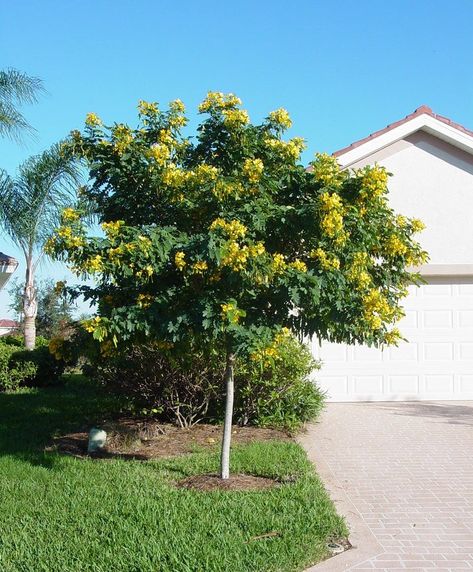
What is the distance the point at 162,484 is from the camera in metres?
6.44

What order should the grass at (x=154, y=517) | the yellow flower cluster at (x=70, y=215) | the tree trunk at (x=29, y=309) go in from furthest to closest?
the tree trunk at (x=29, y=309) → the yellow flower cluster at (x=70, y=215) → the grass at (x=154, y=517)

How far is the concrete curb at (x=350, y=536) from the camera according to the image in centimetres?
466

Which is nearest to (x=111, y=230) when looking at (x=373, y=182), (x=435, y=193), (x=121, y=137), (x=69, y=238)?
(x=69, y=238)

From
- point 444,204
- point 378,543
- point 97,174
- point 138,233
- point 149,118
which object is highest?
point 444,204

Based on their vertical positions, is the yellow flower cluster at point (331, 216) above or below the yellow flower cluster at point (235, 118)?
below

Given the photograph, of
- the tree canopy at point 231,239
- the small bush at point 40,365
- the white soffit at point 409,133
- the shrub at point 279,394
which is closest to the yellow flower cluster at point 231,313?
the tree canopy at point 231,239

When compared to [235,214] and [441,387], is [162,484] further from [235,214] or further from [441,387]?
[441,387]

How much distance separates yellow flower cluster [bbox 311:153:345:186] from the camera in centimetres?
609

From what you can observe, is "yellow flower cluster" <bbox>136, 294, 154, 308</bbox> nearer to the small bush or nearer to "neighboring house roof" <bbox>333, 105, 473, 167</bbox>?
"neighboring house roof" <bbox>333, 105, 473, 167</bbox>

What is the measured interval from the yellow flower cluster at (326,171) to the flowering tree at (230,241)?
0.06 ft

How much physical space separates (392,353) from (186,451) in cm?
511

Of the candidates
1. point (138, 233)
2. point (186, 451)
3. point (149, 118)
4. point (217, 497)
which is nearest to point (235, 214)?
point (138, 233)

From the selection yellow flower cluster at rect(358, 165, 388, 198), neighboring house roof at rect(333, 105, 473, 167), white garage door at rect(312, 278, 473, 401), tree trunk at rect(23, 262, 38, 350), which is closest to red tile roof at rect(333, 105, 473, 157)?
neighboring house roof at rect(333, 105, 473, 167)

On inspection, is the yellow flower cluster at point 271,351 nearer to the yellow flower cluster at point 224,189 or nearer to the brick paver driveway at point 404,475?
the yellow flower cluster at point 224,189
